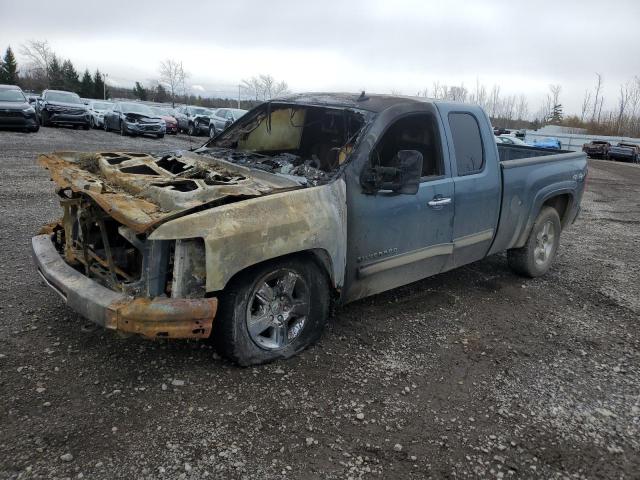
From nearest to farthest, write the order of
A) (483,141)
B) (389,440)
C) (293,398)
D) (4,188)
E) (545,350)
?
1. (389,440)
2. (293,398)
3. (545,350)
4. (483,141)
5. (4,188)

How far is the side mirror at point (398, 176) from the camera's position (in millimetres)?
3576

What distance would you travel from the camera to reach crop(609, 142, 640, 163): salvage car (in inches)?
1219

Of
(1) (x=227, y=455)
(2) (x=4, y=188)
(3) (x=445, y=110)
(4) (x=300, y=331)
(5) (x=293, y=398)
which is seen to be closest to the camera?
(1) (x=227, y=455)

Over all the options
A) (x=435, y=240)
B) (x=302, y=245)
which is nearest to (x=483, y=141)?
(x=435, y=240)

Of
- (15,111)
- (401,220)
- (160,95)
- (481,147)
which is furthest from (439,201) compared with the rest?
(160,95)

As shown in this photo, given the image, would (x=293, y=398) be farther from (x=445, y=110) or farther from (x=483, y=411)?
(x=445, y=110)

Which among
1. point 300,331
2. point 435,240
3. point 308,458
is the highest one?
point 435,240

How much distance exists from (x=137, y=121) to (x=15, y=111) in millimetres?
4651

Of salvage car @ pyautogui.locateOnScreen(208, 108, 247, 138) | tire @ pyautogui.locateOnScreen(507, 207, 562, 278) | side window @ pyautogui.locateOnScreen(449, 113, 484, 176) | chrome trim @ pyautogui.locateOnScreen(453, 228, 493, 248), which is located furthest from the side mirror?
salvage car @ pyautogui.locateOnScreen(208, 108, 247, 138)

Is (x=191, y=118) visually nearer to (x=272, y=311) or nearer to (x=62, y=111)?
(x=62, y=111)

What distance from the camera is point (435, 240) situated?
13.9 feet

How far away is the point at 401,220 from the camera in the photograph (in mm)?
3871

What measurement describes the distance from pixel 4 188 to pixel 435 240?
306 inches

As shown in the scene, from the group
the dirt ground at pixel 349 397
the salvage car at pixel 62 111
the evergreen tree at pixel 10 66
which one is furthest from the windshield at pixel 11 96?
the evergreen tree at pixel 10 66
